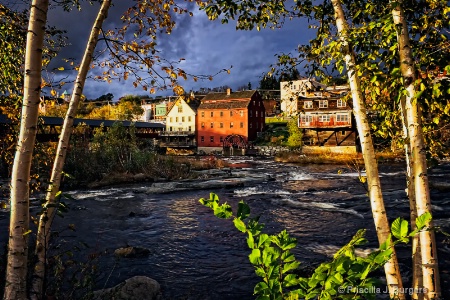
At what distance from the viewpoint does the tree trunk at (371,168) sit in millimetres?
4268

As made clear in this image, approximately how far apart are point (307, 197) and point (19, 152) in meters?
20.9

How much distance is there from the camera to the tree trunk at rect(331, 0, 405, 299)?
14.0 ft

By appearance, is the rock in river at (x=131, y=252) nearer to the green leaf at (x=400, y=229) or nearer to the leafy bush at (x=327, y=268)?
the leafy bush at (x=327, y=268)

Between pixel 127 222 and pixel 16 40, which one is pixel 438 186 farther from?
pixel 16 40

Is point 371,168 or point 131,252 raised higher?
point 371,168

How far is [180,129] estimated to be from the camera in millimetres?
75188

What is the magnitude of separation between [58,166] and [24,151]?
28.1 inches

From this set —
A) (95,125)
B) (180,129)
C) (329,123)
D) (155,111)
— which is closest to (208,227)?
(95,125)

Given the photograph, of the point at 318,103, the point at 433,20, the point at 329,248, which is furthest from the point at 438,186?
the point at 318,103

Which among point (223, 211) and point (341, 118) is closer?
point (223, 211)

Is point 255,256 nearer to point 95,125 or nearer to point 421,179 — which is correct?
point 421,179

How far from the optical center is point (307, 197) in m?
22.8

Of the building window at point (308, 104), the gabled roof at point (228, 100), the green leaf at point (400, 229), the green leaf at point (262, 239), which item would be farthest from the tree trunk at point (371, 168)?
the gabled roof at point (228, 100)

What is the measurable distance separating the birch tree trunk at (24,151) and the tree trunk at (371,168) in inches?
136
